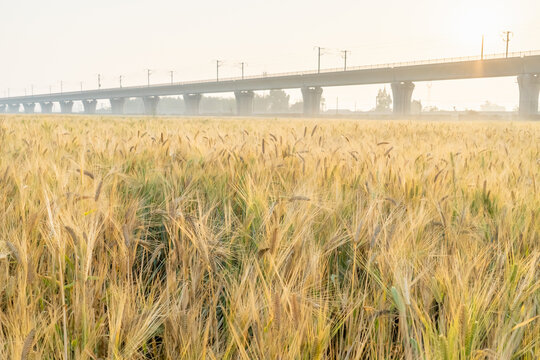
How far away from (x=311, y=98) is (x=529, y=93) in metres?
33.6

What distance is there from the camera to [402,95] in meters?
68.1

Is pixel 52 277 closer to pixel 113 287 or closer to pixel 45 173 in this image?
pixel 113 287

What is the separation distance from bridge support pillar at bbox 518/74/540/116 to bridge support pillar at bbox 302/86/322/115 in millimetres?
31147

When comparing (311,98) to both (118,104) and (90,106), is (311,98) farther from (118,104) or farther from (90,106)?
(90,106)

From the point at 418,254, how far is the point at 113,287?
78cm

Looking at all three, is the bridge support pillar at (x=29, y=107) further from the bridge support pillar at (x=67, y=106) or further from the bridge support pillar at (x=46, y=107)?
the bridge support pillar at (x=67, y=106)

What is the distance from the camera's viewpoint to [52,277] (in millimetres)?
1023

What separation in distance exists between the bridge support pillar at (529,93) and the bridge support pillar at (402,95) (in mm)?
15254

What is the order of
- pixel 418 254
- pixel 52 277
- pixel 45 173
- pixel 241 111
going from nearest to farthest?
1. pixel 52 277
2. pixel 418 254
3. pixel 45 173
4. pixel 241 111

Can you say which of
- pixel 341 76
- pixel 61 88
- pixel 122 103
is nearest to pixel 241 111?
pixel 341 76

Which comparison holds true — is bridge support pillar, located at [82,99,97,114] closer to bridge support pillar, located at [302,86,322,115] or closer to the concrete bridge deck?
the concrete bridge deck

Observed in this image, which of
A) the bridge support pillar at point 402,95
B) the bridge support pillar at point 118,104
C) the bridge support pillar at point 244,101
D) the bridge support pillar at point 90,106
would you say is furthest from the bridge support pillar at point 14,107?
the bridge support pillar at point 402,95

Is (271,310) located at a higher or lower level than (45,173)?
lower

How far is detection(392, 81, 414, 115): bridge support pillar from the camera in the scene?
2665 inches
